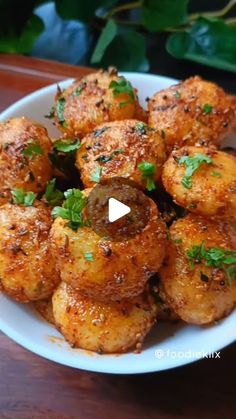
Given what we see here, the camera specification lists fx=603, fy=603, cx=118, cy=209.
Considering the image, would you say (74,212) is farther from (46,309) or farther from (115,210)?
(46,309)

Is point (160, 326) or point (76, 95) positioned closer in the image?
point (160, 326)

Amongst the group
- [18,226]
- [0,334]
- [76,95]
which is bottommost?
[0,334]

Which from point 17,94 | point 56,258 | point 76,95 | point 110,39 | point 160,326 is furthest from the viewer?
point 110,39

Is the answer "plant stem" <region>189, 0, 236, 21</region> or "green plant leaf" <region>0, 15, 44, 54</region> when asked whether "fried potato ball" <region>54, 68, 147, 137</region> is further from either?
"plant stem" <region>189, 0, 236, 21</region>

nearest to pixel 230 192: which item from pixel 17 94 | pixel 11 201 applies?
pixel 11 201

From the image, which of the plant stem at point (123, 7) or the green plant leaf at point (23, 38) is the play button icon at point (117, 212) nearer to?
the green plant leaf at point (23, 38)

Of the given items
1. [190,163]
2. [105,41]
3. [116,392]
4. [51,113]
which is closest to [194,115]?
[190,163]

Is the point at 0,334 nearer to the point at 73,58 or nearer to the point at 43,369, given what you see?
the point at 43,369
